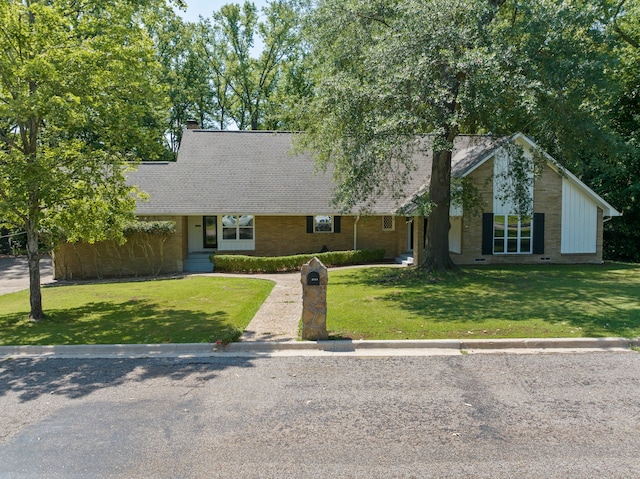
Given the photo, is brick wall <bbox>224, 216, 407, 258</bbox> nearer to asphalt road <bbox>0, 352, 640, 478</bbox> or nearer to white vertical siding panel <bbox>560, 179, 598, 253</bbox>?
white vertical siding panel <bbox>560, 179, 598, 253</bbox>

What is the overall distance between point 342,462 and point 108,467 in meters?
2.16

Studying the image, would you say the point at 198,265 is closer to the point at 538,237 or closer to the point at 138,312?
the point at 138,312

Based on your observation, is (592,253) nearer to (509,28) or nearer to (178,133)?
(509,28)

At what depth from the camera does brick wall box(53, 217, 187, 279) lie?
63.6 ft

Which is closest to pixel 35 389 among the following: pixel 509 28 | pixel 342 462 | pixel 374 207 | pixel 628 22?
pixel 342 462

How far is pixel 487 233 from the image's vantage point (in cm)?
2056

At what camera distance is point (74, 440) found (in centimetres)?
498

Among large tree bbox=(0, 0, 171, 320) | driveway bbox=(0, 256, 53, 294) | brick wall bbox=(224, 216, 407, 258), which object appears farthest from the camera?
brick wall bbox=(224, 216, 407, 258)

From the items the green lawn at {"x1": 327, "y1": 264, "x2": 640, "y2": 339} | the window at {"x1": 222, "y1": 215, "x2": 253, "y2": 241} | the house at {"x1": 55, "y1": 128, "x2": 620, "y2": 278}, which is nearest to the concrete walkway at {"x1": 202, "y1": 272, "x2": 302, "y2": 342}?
the green lawn at {"x1": 327, "y1": 264, "x2": 640, "y2": 339}

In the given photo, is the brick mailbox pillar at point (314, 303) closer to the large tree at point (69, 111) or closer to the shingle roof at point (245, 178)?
the large tree at point (69, 111)

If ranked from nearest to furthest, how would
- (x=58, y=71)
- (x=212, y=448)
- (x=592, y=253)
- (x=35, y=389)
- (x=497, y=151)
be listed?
(x=212, y=448) < (x=35, y=389) < (x=58, y=71) < (x=497, y=151) < (x=592, y=253)

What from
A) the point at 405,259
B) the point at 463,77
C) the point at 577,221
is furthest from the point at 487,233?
the point at 463,77

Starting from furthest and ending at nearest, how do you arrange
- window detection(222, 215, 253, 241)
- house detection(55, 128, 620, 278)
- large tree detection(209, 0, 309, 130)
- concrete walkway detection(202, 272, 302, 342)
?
large tree detection(209, 0, 309, 130), window detection(222, 215, 253, 241), house detection(55, 128, 620, 278), concrete walkway detection(202, 272, 302, 342)

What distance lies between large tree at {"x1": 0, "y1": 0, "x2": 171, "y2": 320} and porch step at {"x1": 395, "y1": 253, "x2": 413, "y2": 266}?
492 inches
